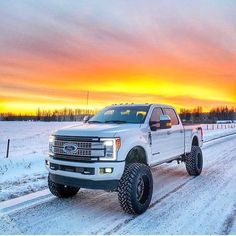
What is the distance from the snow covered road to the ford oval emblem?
3.72 feet

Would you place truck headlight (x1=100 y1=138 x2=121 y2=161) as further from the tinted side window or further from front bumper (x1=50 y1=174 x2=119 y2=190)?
the tinted side window

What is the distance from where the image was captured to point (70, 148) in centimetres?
573

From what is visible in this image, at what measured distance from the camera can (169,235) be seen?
456 cm

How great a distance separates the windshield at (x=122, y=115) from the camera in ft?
23.2

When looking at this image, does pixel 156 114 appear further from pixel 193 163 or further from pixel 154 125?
pixel 193 163

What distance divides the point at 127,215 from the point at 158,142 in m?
2.08

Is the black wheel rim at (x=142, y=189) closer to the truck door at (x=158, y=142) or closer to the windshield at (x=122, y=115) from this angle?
the truck door at (x=158, y=142)

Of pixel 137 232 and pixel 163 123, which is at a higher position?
pixel 163 123

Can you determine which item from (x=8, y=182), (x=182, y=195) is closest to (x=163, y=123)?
(x=182, y=195)

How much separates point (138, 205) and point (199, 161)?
449 centimetres

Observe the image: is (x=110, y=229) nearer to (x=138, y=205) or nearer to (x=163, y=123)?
(x=138, y=205)

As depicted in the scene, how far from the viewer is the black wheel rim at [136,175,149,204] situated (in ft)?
19.2

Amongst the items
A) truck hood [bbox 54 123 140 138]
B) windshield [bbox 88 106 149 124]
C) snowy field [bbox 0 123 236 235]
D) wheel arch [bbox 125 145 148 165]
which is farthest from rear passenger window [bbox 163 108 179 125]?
truck hood [bbox 54 123 140 138]

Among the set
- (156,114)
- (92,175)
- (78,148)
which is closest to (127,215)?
(92,175)
